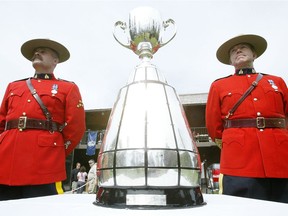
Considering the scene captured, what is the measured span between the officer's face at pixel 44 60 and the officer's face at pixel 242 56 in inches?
43.2

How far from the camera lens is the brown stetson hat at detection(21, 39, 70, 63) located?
5.45ft

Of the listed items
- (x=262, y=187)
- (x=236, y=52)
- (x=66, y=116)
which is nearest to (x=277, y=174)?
(x=262, y=187)

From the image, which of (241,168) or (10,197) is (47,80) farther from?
(241,168)

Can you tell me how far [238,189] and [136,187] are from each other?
0.85 metres

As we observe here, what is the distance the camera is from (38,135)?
140cm

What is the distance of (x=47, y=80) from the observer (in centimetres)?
167

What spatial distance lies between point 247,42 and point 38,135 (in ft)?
4.12

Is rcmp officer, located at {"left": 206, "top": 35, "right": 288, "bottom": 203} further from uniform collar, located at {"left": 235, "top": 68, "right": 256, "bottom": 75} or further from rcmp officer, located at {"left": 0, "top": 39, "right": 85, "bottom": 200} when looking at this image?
rcmp officer, located at {"left": 0, "top": 39, "right": 85, "bottom": 200}

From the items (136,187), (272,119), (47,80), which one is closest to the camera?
(136,187)

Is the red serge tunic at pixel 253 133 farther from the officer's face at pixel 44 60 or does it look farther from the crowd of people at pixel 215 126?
the officer's face at pixel 44 60

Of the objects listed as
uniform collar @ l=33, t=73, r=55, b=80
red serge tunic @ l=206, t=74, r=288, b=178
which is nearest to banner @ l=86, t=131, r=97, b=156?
uniform collar @ l=33, t=73, r=55, b=80

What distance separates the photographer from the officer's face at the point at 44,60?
5.32ft

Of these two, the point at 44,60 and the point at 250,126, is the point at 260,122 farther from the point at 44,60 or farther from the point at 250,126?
the point at 44,60

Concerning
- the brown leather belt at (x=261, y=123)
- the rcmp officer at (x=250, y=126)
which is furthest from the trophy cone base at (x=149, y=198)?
the brown leather belt at (x=261, y=123)
